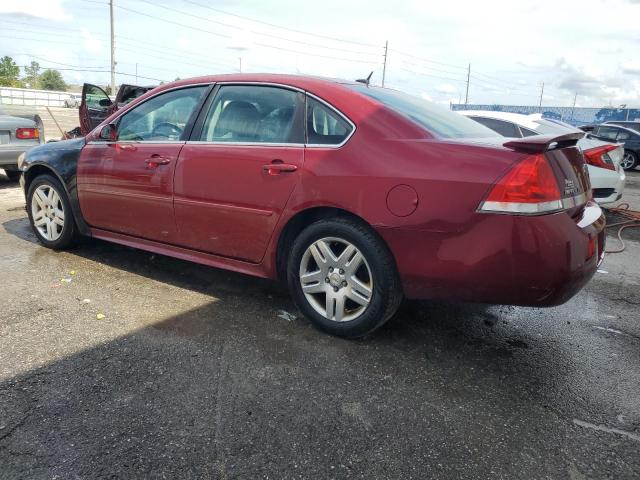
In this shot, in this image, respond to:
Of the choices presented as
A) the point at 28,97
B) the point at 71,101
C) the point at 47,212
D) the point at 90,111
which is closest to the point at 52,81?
the point at 71,101

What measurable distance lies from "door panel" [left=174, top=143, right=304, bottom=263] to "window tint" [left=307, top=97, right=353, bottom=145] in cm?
13

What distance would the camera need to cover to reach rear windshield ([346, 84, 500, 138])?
10.3 feet

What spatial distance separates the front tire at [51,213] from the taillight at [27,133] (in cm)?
368

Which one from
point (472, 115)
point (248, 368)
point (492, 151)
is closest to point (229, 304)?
point (248, 368)

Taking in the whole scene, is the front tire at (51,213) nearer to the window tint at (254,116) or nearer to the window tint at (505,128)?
the window tint at (254,116)

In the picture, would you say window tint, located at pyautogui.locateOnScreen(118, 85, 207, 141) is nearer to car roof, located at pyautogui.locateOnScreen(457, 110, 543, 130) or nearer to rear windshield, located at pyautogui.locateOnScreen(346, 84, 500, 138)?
rear windshield, located at pyautogui.locateOnScreen(346, 84, 500, 138)

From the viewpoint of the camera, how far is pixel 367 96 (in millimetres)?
3256

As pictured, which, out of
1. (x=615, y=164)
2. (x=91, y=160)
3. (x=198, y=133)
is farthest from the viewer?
(x=615, y=164)

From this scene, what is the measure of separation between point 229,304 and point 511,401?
1.99 m

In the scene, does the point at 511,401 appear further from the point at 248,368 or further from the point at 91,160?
the point at 91,160

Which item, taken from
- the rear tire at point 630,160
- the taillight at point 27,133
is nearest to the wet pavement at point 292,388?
the taillight at point 27,133

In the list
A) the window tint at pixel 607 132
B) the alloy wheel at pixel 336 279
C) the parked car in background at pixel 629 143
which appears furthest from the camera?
the window tint at pixel 607 132

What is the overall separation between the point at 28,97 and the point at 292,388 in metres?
53.1

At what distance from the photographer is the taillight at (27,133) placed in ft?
26.0
